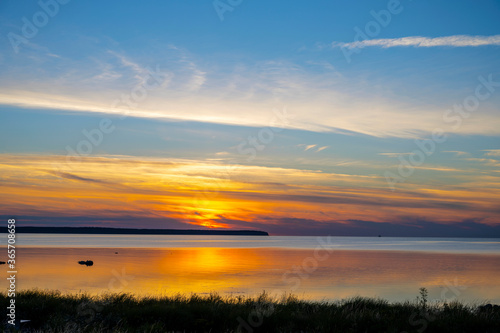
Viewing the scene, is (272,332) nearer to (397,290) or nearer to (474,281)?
(397,290)

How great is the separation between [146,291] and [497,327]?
82.6ft

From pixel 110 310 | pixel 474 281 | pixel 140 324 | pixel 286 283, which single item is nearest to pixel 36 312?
pixel 110 310

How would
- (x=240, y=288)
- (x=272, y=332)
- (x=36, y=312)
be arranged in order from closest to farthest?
(x=272, y=332) → (x=36, y=312) → (x=240, y=288)

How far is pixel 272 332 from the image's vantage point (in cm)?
1650

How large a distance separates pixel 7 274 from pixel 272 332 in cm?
3584

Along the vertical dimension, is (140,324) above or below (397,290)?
above

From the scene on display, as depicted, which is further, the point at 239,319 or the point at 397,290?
the point at 397,290

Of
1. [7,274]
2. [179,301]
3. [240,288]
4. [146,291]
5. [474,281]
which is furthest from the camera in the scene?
[474,281]

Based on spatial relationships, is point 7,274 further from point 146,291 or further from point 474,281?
point 474,281

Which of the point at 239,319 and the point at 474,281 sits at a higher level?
the point at 239,319

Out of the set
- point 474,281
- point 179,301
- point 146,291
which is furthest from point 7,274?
point 474,281

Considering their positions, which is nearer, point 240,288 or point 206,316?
point 206,316

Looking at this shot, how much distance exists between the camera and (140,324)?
16.9m

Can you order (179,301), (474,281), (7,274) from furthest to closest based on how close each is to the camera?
(474,281)
(7,274)
(179,301)
